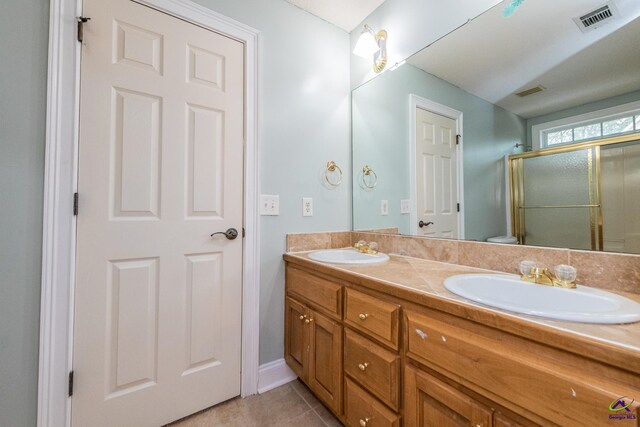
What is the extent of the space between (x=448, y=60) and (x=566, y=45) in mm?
519

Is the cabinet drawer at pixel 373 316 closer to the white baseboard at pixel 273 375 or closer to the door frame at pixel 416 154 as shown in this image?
the door frame at pixel 416 154

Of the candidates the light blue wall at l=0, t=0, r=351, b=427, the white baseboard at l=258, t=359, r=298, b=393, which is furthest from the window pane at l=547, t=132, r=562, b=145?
the white baseboard at l=258, t=359, r=298, b=393

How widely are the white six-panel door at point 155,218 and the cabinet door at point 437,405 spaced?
38.9 inches

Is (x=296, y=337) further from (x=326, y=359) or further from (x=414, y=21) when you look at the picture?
(x=414, y=21)

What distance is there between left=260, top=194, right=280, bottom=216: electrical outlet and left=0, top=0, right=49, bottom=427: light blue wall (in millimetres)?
936

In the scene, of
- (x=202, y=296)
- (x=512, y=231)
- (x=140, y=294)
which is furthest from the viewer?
(x=202, y=296)

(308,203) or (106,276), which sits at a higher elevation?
(308,203)

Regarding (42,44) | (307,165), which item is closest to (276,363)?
(307,165)

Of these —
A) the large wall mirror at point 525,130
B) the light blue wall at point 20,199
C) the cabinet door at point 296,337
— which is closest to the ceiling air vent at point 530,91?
the large wall mirror at point 525,130

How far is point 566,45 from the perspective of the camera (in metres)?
1.02

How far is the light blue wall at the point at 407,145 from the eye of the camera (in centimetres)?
121

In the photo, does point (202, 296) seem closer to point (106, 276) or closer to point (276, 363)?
point (106, 276)

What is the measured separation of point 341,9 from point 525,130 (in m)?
1.41

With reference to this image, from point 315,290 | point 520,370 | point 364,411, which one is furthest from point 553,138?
point 364,411
